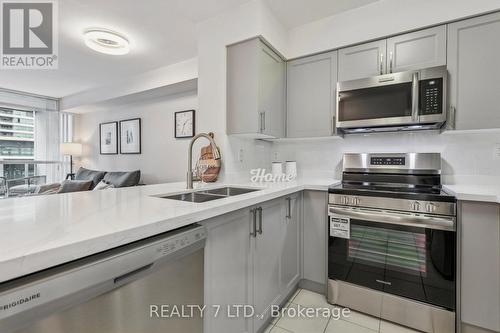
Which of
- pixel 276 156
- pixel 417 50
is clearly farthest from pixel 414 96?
pixel 276 156

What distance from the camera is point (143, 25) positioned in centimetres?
238

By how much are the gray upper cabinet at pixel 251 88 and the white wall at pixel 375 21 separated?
428mm

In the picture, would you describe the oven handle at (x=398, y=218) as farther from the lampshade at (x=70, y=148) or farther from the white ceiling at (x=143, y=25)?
the lampshade at (x=70, y=148)

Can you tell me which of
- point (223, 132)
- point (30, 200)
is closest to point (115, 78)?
point (223, 132)

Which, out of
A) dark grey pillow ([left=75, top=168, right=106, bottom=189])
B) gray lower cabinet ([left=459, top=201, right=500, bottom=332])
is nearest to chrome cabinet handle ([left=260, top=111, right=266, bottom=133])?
gray lower cabinet ([left=459, top=201, right=500, bottom=332])

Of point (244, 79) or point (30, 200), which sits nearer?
point (30, 200)

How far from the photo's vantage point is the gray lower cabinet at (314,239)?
1.94m

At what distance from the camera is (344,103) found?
2111mm

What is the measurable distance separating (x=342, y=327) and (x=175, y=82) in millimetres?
3295

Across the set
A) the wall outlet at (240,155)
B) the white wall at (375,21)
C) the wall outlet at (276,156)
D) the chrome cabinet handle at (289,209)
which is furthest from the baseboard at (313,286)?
the white wall at (375,21)

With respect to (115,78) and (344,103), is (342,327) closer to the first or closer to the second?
(344,103)

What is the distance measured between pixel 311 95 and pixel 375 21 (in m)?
0.80

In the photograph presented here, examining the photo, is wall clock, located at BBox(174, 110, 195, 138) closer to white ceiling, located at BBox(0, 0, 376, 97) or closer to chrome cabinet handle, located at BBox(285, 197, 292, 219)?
white ceiling, located at BBox(0, 0, 376, 97)

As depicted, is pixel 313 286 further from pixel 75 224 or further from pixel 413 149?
pixel 75 224
